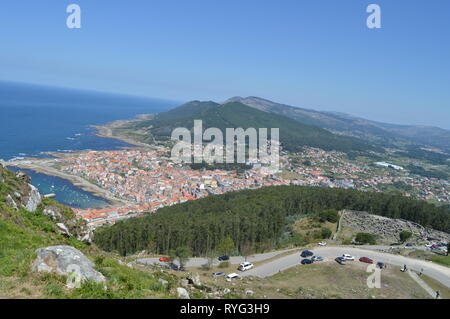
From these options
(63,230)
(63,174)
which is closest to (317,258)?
(63,230)

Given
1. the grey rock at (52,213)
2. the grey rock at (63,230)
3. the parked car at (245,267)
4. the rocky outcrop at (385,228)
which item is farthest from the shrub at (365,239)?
the grey rock at (52,213)

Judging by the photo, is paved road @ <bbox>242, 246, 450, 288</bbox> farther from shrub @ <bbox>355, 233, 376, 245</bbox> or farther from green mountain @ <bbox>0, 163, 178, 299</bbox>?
green mountain @ <bbox>0, 163, 178, 299</bbox>

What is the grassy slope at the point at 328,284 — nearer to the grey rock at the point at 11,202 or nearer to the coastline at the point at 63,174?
the grey rock at the point at 11,202

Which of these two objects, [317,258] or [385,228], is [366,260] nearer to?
[317,258]

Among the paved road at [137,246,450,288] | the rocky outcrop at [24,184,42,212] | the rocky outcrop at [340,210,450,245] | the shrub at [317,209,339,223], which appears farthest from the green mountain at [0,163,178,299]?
the shrub at [317,209,339,223]
